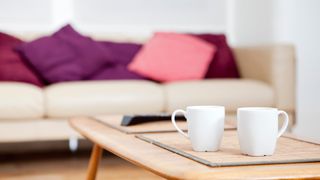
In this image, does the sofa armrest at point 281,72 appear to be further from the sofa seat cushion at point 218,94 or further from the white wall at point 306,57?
the white wall at point 306,57

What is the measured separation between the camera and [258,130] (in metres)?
1.00

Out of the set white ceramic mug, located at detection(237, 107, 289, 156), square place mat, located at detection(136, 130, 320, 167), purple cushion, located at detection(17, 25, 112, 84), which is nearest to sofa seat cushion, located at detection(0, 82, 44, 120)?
purple cushion, located at detection(17, 25, 112, 84)

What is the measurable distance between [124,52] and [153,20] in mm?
601

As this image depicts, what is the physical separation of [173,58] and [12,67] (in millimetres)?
939

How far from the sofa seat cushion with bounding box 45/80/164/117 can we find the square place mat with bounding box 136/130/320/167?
1.36 meters

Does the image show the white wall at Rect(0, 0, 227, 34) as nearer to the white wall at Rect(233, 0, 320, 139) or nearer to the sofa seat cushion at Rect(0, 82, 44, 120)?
the white wall at Rect(233, 0, 320, 139)

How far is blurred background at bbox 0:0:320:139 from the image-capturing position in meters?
3.33

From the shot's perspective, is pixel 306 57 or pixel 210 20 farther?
pixel 210 20

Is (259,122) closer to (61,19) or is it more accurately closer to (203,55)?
(203,55)

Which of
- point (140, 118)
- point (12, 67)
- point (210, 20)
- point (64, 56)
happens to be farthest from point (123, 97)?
point (210, 20)

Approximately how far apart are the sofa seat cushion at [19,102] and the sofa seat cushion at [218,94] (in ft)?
2.15

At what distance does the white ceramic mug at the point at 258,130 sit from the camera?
991 millimetres

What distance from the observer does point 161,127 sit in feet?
5.16

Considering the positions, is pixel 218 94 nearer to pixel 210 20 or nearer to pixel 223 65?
pixel 223 65
